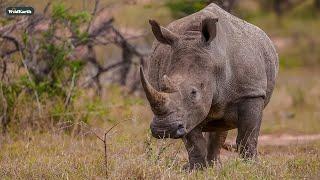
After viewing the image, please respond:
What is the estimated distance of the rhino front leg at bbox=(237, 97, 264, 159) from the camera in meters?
8.24

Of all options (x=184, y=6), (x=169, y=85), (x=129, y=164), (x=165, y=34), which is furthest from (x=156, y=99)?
(x=184, y=6)

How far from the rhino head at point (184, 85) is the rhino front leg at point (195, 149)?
0.54 metres

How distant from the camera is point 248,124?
27.1 ft

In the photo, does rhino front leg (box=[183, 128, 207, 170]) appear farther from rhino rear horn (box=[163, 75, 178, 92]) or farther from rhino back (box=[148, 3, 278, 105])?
rhino rear horn (box=[163, 75, 178, 92])

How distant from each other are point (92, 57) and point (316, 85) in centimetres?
727

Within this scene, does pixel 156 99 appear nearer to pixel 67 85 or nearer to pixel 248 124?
pixel 248 124

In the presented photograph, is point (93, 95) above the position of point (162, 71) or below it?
below

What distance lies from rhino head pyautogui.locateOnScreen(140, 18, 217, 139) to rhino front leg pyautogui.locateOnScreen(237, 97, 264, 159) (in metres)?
0.61

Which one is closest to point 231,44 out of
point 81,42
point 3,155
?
point 3,155

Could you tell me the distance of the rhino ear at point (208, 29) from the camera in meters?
7.68

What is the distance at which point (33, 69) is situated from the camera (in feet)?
38.2

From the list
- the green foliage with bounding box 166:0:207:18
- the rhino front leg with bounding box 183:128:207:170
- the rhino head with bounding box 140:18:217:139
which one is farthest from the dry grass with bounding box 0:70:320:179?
the green foliage with bounding box 166:0:207:18

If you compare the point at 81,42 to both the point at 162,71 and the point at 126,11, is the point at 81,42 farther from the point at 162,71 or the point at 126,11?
the point at 126,11

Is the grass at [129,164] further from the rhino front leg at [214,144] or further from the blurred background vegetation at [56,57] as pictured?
the blurred background vegetation at [56,57]
